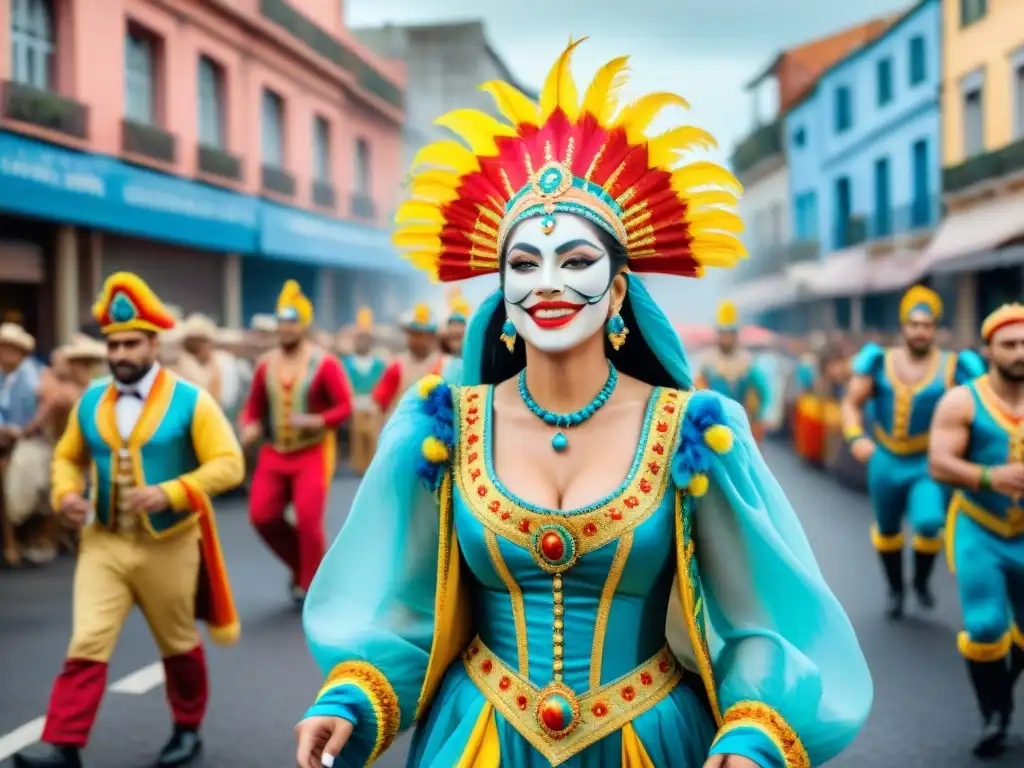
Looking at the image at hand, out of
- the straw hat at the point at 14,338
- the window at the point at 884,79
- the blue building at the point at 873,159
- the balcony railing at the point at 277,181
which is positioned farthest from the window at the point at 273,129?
the straw hat at the point at 14,338

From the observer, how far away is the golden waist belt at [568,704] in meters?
2.77

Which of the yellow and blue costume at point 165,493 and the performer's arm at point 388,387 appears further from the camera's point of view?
the performer's arm at point 388,387

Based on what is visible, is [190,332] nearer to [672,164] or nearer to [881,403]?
[881,403]

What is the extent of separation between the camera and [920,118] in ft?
97.9

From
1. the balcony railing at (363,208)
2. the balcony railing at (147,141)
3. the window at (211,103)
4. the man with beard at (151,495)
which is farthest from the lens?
the balcony railing at (363,208)

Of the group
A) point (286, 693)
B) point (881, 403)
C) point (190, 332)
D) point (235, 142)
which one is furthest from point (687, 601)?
point (235, 142)

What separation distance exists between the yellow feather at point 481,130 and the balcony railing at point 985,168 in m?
21.6

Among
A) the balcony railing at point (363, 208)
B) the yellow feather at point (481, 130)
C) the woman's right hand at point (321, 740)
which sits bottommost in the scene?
the woman's right hand at point (321, 740)

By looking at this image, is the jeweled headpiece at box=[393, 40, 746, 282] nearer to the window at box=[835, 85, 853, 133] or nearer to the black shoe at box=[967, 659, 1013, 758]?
the black shoe at box=[967, 659, 1013, 758]

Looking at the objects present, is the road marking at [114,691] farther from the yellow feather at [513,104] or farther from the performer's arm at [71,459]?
the yellow feather at [513,104]

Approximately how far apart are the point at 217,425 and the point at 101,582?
2.78 ft

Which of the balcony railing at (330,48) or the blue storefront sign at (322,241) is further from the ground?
the balcony railing at (330,48)

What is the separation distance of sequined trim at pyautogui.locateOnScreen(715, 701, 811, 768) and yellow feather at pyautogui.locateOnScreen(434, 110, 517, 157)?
1419 mm

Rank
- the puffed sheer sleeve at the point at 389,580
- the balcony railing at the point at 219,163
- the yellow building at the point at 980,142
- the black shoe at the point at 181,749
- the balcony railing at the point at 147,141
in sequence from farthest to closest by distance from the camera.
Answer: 1. the yellow building at the point at 980,142
2. the balcony railing at the point at 219,163
3. the balcony railing at the point at 147,141
4. the black shoe at the point at 181,749
5. the puffed sheer sleeve at the point at 389,580
